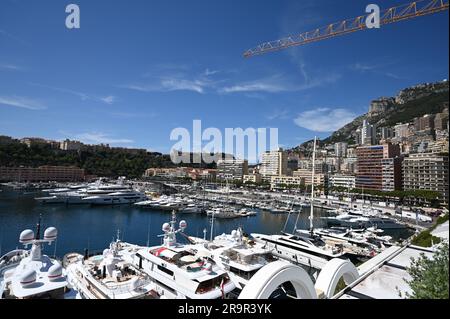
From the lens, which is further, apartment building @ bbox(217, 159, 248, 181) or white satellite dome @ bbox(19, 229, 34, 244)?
apartment building @ bbox(217, 159, 248, 181)

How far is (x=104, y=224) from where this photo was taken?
28984 millimetres

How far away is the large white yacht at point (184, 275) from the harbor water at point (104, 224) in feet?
34.7

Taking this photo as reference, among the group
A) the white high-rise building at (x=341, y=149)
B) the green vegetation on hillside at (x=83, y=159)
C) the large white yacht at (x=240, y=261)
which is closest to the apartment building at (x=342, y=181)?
the white high-rise building at (x=341, y=149)

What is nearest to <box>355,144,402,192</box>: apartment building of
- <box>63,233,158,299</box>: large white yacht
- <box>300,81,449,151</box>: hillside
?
<box>300,81,449,151</box>: hillside

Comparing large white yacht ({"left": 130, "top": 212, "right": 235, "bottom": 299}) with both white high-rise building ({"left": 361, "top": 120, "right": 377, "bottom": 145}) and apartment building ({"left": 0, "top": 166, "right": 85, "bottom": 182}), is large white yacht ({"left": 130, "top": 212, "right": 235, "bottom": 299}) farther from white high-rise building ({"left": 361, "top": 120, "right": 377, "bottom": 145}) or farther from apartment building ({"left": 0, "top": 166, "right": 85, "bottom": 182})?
white high-rise building ({"left": 361, "top": 120, "right": 377, "bottom": 145})

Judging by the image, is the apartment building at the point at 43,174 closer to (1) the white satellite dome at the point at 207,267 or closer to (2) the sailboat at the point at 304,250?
(2) the sailboat at the point at 304,250

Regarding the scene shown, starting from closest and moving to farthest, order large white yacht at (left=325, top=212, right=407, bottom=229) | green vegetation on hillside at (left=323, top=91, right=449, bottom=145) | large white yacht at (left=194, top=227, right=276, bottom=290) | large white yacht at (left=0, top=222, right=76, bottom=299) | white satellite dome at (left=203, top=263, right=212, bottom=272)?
large white yacht at (left=0, top=222, right=76, bottom=299), white satellite dome at (left=203, top=263, right=212, bottom=272), large white yacht at (left=194, top=227, right=276, bottom=290), large white yacht at (left=325, top=212, right=407, bottom=229), green vegetation on hillside at (left=323, top=91, right=449, bottom=145)

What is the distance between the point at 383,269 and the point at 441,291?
778cm

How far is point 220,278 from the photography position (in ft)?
31.4

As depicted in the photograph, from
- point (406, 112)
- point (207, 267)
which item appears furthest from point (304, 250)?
point (406, 112)

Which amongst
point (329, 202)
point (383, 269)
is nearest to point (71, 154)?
point (329, 202)

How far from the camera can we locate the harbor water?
69.1 feet

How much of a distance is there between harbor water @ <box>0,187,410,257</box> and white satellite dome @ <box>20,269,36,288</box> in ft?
40.1

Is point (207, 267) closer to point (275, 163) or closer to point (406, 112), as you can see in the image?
point (275, 163)
